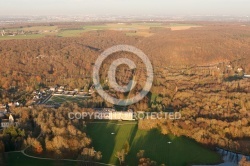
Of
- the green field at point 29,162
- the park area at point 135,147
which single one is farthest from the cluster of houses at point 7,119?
the green field at point 29,162

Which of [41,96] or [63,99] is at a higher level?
[41,96]

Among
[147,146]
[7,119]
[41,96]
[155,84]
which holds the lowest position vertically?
[147,146]

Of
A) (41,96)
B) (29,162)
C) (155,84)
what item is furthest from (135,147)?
(155,84)

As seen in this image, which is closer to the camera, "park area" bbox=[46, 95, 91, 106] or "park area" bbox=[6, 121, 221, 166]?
"park area" bbox=[6, 121, 221, 166]

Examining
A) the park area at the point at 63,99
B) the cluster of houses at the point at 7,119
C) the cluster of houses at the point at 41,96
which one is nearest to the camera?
the cluster of houses at the point at 7,119

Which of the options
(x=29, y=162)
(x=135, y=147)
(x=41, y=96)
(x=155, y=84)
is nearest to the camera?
(x=29, y=162)

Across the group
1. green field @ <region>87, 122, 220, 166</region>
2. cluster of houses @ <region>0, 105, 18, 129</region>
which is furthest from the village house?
green field @ <region>87, 122, 220, 166</region>

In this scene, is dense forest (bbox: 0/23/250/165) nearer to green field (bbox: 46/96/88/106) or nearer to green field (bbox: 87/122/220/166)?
green field (bbox: 87/122/220/166)

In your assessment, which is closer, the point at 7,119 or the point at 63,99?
the point at 7,119

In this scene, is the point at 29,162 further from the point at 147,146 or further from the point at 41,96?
the point at 41,96

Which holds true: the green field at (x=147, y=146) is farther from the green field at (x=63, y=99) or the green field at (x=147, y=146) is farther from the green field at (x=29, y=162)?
the green field at (x=63, y=99)
